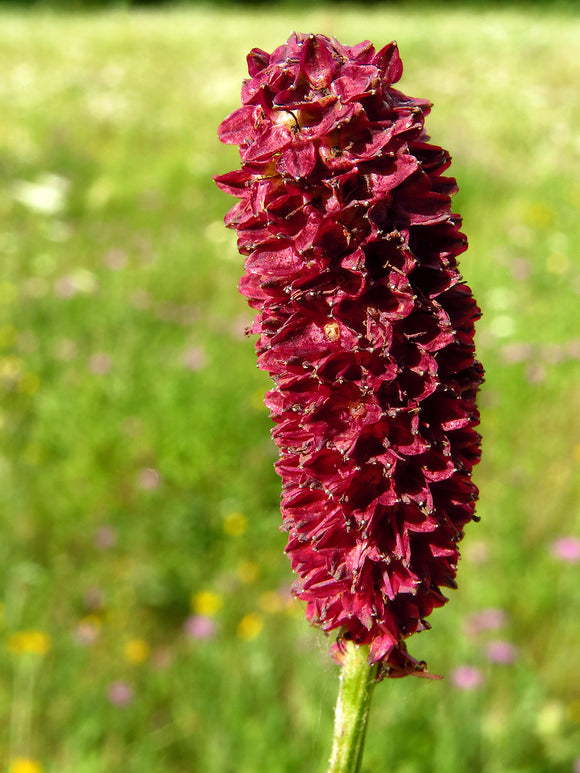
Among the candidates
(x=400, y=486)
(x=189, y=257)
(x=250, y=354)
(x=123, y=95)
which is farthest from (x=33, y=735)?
(x=123, y=95)

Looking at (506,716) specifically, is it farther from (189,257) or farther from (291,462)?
(189,257)

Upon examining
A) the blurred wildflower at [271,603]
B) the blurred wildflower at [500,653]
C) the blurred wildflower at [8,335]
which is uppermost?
the blurred wildflower at [8,335]

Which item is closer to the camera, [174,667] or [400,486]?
[400,486]

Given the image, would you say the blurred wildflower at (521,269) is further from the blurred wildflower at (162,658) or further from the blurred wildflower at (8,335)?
the blurred wildflower at (162,658)

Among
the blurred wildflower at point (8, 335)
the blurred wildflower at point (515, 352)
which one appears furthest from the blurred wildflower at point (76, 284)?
the blurred wildflower at point (515, 352)

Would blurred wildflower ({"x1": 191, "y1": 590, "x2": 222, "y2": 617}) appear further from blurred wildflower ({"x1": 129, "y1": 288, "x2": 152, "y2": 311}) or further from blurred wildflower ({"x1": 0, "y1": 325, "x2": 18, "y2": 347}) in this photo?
blurred wildflower ({"x1": 129, "y1": 288, "x2": 152, "y2": 311})

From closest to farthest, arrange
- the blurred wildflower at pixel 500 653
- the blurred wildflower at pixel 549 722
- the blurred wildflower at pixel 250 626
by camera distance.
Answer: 1. the blurred wildflower at pixel 549 722
2. the blurred wildflower at pixel 500 653
3. the blurred wildflower at pixel 250 626

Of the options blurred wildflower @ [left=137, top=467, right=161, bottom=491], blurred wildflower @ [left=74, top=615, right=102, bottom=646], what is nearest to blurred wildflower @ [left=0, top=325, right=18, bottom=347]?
blurred wildflower @ [left=137, top=467, right=161, bottom=491]
